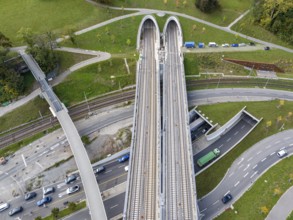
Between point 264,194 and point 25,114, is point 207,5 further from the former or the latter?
point 25,114

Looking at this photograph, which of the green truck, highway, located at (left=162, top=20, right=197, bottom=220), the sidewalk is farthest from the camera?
the green truck

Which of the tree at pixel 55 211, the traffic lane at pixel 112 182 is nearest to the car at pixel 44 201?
the tree at pixel 55 211

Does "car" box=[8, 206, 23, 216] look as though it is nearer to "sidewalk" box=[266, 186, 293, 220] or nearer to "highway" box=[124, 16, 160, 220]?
"highway" box=[124, 16, 160, 220]

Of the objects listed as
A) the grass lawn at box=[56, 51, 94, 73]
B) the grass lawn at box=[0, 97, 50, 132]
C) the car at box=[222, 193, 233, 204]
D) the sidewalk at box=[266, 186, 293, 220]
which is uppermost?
the grass lawn at box=[56, 51, 94, 73]

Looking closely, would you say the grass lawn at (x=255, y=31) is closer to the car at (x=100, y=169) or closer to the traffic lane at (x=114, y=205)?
the car at (x=100, y=169)

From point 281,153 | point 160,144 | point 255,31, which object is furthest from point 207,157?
point 255,31

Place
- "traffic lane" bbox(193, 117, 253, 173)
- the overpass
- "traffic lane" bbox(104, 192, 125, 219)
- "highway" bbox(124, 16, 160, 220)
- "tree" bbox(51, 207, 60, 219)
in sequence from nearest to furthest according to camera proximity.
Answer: "highway" bbox(124, 16, 160, 220), the overpass, "tree" bbox(51, 207, 60, 219), "traffic lane" bbox(104, 192, 125, 219), "traffic lane" bbox(193, 117, 253, 173)

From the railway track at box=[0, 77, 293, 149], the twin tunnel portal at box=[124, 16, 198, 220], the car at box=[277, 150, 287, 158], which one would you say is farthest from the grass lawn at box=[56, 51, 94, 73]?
the car at box=[277, 150, 287, 158]
